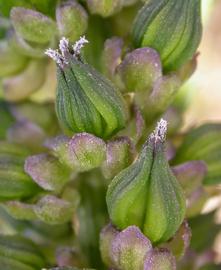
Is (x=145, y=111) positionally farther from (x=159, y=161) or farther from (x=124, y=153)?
(x=159, y=161)

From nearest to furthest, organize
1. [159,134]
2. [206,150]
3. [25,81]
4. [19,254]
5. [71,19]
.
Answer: [159,134] → [71,19] → [19,254] → [206,150] → [25,81]

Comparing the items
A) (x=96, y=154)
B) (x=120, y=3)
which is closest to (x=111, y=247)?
(x=96, y=154)

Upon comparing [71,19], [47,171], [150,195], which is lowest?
[150,195]

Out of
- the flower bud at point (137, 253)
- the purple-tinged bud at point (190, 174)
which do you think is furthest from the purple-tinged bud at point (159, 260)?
the purple-tinged bud at point (190, 174)

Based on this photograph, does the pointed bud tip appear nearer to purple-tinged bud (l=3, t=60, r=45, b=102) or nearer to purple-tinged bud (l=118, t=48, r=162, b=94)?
purple-tinged bud (l=118, t=48, r=162, b=94)

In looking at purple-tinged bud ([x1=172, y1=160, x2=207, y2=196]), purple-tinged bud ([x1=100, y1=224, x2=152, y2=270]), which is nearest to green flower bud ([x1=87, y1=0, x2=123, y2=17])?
purple-tinged bud ([x1=172, y1=160, x2=207, y2=196])

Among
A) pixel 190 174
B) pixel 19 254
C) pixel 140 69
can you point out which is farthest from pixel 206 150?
pixel 19 254

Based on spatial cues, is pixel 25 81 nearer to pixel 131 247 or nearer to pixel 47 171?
pixel 47 171
